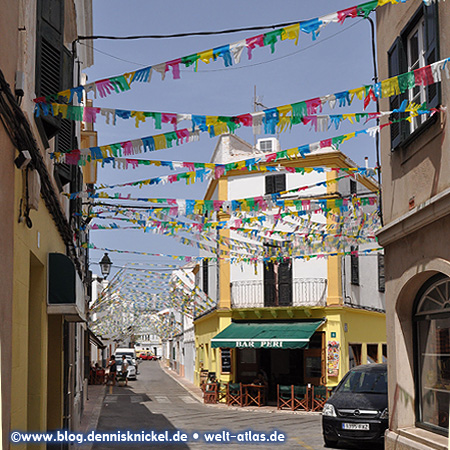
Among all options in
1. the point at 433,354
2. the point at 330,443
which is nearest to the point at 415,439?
the point at 433,354

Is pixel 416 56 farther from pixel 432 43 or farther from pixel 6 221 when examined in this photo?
pixel 6 221

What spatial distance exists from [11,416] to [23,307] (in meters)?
1.28

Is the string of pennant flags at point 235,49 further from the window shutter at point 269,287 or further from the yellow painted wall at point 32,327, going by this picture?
the window shutter at point 269,287

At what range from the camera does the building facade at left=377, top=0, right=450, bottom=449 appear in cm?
892

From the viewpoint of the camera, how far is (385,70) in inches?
445

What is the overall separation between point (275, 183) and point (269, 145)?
4703 mm

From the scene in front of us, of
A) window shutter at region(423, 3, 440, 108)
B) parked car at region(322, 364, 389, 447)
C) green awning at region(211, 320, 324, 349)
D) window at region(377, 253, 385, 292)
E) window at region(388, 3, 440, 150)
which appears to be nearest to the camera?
window shutter at region(423, 3, 440, 108)

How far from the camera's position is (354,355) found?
2677cm

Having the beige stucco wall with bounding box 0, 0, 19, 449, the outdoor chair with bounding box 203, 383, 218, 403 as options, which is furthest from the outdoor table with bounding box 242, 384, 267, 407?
the beige stucco wall with bounding box 0, 0, 19, 449

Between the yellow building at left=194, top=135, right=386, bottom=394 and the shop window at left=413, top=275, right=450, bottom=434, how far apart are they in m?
13.4

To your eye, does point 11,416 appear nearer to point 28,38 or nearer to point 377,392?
point 28,38

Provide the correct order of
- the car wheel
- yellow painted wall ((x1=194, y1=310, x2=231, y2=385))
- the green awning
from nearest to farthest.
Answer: the car wheel < the green awning < yellow painted wall ((x1=194, y1=310, x2=231, y2=385))

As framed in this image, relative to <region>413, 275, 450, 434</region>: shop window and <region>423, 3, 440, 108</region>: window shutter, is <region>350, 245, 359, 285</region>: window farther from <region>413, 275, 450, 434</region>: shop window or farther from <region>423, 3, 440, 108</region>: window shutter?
<region>423, 3, 440, 108</region>: window shutter

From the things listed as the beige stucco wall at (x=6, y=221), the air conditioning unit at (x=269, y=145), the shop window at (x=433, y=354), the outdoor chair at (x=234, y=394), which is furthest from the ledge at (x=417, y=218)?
the air conditioning unit at (x=269, y=145)
